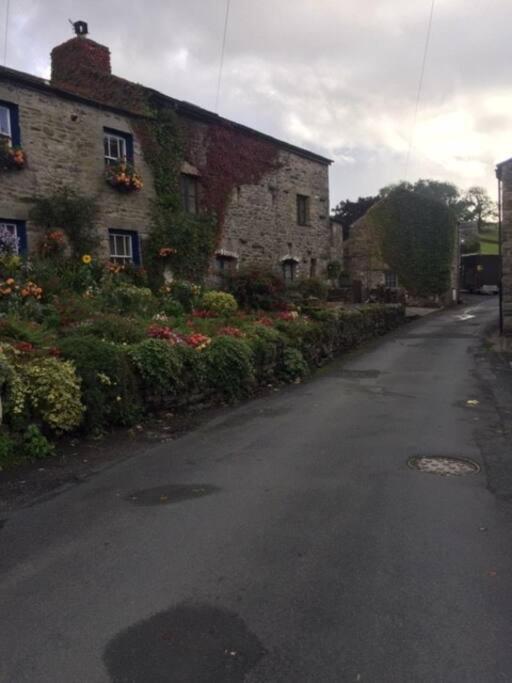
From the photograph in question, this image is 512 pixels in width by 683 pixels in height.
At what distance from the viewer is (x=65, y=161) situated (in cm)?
1628

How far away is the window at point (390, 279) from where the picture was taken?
37.8 m

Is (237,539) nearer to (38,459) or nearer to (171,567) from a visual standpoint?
(171,567)

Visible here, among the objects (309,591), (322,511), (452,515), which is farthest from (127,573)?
(452,515)

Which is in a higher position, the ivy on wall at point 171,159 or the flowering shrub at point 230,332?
the ivy on wall at point 171,159

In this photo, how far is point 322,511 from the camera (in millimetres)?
5422

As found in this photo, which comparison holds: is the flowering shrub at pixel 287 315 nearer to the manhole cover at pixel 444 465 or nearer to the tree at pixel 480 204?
the manhole cover at pixel 444 465

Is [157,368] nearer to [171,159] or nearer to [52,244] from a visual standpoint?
[52,244]

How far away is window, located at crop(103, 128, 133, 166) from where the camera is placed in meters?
17.7

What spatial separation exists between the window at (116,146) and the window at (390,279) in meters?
23.2

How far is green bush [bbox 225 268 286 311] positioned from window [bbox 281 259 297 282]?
7645 mm

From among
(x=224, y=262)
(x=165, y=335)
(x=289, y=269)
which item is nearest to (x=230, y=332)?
(x=165, y=335)

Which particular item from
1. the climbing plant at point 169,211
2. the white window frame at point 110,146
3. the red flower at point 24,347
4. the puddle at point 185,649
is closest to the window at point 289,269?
the climbing plant at point 169,211

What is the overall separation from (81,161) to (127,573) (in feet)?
48.6

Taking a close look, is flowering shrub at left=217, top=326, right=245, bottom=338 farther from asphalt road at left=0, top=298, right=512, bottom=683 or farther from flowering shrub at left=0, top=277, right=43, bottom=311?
asphalt road at left=0, top=298, right=512, bottom=683
